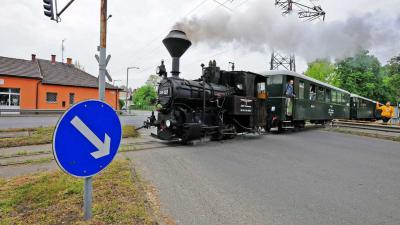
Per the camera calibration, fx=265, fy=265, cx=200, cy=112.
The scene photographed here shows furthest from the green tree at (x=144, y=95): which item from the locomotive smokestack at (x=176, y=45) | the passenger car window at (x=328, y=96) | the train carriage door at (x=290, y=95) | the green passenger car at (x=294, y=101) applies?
the locomotive smokestack at (x=176, y=45)

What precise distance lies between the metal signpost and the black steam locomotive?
6464 millimetres

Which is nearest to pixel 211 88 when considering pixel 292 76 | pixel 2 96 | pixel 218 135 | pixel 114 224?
pixel 218 135

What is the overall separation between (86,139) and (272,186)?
140 inches

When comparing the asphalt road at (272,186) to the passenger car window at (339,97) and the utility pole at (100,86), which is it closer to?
the utility pole at (100,86)

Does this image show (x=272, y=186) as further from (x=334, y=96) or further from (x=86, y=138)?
(x=334, y=96)

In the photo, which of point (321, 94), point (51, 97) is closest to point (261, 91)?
point (321, 94)

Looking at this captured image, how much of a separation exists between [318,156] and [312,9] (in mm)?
12677

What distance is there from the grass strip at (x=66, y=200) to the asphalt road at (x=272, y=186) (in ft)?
1.65

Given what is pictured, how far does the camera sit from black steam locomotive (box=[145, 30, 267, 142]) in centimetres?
932

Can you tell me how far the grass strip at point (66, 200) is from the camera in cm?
304

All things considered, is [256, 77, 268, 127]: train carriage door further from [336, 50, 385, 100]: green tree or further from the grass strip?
[336, 50, 385, 100]: green tree

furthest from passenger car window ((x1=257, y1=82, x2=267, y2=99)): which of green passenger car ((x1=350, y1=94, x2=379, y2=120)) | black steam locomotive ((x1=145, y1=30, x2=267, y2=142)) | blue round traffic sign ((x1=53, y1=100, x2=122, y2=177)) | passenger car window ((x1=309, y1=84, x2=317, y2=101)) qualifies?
green passenger car ((x1=350, y1=94, x2=379, y2=120))

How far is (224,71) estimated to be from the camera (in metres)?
12.0

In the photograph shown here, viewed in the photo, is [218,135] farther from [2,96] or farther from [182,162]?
[2,96]
